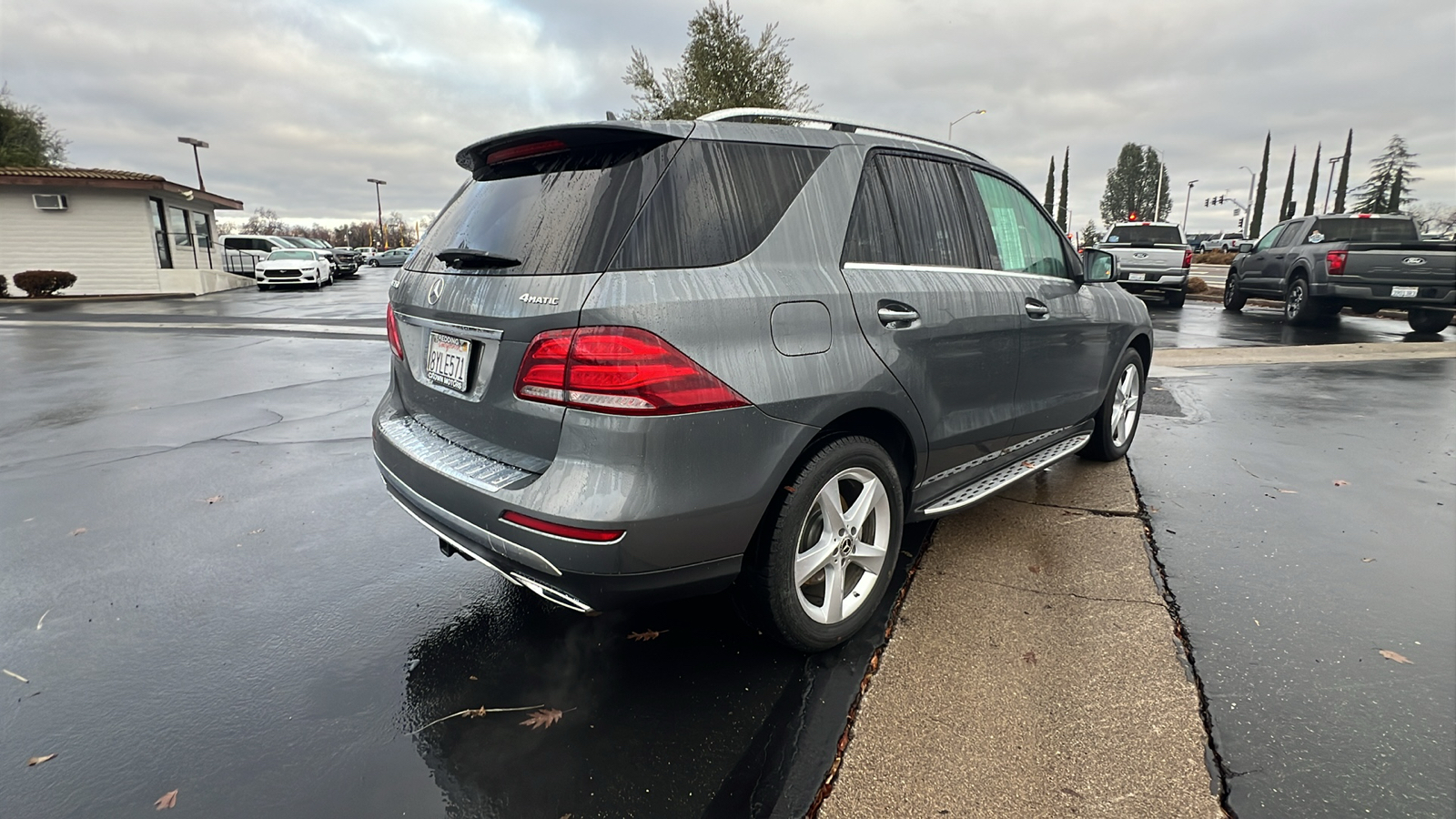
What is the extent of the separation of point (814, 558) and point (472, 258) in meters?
1.51

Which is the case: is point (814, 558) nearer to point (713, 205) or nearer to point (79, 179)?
point (713, 205)

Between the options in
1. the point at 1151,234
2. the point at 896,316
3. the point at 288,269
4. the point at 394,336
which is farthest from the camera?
the point at 288,269

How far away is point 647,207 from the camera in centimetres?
225

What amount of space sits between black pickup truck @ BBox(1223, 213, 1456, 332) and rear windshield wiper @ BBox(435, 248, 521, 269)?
14.2m

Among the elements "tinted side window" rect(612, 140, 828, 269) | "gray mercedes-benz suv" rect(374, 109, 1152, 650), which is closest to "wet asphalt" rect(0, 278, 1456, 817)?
"gray mercedes-benz suv" rect(374, 109, 1152, 650)

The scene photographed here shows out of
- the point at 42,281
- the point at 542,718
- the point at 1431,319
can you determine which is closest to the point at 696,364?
the point at 542,718

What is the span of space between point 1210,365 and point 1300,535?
6.17 meters

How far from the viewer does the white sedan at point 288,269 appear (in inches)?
1056

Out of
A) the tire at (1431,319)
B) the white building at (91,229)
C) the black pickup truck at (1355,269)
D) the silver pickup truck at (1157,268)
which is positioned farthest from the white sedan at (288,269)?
the tire at (1431,319)

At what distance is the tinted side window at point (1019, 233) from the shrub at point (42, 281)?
29889 millimetres

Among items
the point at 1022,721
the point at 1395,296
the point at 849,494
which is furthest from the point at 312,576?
the point at 1395,296

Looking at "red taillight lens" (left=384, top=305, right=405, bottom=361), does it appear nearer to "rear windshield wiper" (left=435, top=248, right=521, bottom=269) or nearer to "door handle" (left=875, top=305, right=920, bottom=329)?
"rear windshield wiper" (left=435, top=248, right=521, bottom=269)

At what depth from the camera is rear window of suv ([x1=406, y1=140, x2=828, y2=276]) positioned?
2.22 meters

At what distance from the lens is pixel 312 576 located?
11.0 feet
